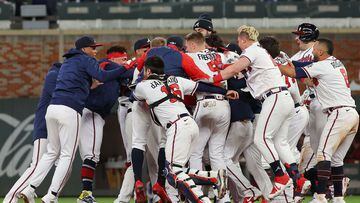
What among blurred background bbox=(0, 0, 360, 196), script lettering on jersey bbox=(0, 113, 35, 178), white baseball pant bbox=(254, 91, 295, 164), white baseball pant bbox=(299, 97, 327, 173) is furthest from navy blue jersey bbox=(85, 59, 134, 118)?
blurred background bbox=(0, 0, 360, 196)

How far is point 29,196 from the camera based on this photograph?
14055 millimetres

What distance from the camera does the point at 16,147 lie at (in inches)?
714

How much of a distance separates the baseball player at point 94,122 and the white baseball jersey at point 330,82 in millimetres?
2407

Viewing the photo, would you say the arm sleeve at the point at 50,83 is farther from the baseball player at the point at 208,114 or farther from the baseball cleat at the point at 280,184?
the baseball cleat at the point at 280,184

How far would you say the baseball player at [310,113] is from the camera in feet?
48.2

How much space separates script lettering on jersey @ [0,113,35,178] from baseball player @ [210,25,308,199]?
5468 mm

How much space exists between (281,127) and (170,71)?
1.53 metres

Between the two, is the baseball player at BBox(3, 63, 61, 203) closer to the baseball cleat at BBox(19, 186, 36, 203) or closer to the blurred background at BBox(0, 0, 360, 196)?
the baseball cleat at BBox(19, 186, 36, 203)

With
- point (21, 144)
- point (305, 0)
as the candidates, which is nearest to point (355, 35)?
point (305, 0)

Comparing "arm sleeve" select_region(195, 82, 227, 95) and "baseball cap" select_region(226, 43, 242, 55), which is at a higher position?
"baseball cap" select_region(226, 43, 242, 55)

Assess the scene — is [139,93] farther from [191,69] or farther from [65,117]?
[65,117]

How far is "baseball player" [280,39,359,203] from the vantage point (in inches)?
546

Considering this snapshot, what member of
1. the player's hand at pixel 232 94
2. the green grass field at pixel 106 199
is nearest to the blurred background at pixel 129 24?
the green grass field at pixel 106 199

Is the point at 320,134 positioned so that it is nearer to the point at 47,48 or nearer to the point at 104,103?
the point at 104,103
